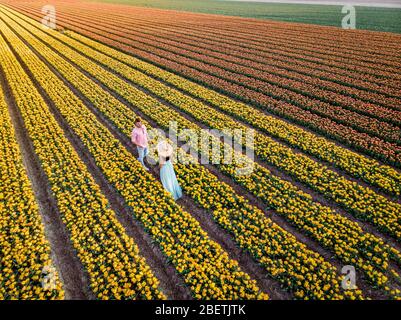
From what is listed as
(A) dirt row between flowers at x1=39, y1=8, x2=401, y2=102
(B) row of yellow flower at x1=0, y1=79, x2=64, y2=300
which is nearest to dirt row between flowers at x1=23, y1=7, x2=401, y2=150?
(A) dirt row between flowers at x1=39, y1=8, x2=401, y2=102

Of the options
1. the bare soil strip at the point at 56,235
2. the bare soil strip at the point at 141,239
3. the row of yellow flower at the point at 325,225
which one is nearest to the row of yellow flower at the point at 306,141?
the row of yellow flower at the point at 325,225

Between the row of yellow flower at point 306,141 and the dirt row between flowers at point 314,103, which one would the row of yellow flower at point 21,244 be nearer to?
the row of yellow flower at point 306,141

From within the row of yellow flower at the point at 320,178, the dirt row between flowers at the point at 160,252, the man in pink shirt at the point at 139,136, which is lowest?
the dirt row between flowers at the point at 160,252

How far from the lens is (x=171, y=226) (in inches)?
302

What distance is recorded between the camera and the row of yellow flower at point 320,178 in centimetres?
789

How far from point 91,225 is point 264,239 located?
16.6 ft

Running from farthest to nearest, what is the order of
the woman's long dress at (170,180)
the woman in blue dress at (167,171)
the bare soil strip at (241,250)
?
the woman's long dress at (170,180), the woman in blue dress at (167,171), the bare soil strip at (241,250)

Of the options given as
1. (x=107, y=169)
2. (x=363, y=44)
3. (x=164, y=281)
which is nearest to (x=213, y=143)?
(x=107, y=169)

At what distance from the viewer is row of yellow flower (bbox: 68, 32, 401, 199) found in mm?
9461

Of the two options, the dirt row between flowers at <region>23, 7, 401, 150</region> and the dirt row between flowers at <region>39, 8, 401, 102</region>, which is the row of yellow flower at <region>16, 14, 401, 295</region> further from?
the dirt row between flowers at <region>39, 8, 401, 102</region>

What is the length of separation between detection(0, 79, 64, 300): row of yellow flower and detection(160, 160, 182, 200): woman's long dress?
377cm

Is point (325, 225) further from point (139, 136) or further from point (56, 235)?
point (56, 235)

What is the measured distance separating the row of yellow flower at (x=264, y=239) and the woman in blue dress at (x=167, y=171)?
515mm
